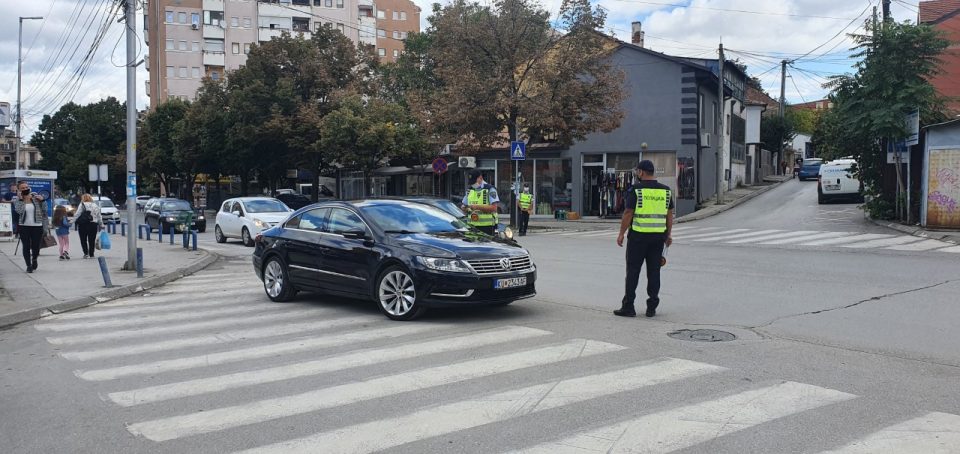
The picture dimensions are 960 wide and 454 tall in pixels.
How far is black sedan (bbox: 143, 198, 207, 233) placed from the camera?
28.9 m

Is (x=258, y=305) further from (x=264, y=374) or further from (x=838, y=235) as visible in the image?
(x=838, y=235)

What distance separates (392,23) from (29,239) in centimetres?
8200

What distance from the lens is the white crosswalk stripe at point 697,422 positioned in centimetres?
441

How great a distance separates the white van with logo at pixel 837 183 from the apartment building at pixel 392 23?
220ft

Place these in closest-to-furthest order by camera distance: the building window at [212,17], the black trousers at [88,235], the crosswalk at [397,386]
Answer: the crosswalk at [397,386], the black trousers at [88,235], the building window at [212,17]

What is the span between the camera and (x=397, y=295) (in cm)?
860

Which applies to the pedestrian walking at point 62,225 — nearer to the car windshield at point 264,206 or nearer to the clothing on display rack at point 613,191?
the car windshield at point 264,206

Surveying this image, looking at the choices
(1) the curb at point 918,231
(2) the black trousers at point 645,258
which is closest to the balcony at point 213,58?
(1) the curb at point 918,231

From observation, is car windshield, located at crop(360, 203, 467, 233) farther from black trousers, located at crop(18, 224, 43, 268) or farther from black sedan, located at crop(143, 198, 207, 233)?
black sedan, located at crop(143, 198, 207, 233)

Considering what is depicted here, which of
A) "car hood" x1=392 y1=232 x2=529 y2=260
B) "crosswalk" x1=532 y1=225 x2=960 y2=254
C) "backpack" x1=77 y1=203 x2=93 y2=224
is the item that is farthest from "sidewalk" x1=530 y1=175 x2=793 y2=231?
"car hood" x1=392 y1=232 x2=529 y2=260

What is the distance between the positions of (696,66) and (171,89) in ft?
195

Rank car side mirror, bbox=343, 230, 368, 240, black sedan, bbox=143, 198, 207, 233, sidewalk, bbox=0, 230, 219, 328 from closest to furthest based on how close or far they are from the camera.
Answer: car side mirror, bbox=343, 230, 368, 240, sidewalk, bbox=0, 230, 219, 328, black sedan, bbox=143, 198, 207, 233

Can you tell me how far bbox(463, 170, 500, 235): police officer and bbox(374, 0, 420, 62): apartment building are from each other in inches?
3053

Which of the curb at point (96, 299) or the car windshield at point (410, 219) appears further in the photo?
the curb at point (96, 299)
